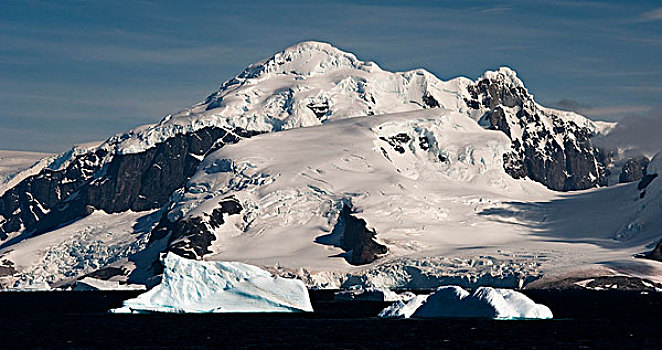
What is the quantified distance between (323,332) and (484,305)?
26381 millimetres

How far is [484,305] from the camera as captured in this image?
524 ft

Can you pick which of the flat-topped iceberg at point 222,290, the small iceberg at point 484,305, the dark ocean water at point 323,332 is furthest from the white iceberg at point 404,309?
the flat-topped iceberg at point 222,290

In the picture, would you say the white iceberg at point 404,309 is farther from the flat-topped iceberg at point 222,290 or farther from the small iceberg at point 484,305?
the flat-topped iceberg at point 222,290

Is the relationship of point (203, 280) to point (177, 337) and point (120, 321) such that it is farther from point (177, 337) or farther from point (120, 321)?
point (177, 337)

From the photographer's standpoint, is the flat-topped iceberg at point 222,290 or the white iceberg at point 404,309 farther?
the flat-topped iceberg at point 222,290

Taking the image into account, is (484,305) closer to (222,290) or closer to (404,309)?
(404,309)

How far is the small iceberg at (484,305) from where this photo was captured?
522 ft

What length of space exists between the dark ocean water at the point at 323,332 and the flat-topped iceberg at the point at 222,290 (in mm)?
1972

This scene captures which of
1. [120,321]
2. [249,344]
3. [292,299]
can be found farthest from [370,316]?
[249,344]

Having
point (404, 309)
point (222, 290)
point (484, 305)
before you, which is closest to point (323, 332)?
point (484, 305)

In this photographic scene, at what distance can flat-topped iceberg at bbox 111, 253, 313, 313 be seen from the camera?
173125 mm

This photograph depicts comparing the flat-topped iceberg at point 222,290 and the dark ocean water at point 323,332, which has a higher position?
the flat-topped iceberg at point 222,290

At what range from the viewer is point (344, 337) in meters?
138

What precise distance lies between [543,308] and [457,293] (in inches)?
483
